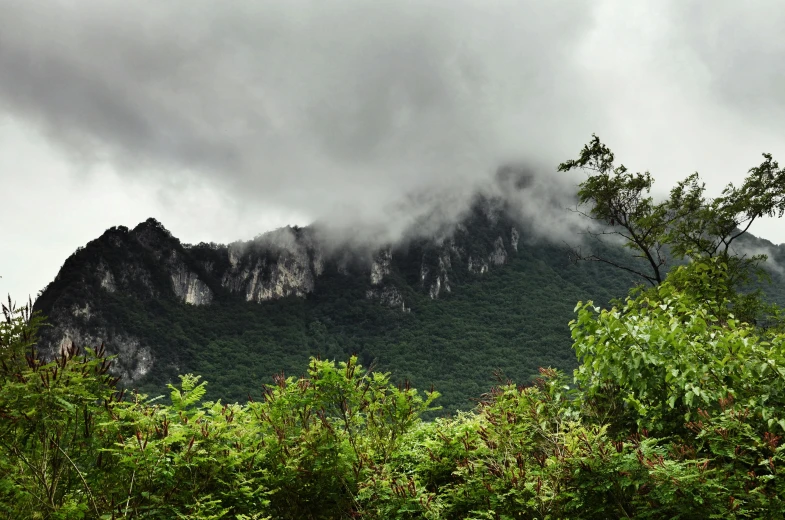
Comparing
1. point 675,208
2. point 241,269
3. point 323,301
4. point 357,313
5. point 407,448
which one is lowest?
point 407,448

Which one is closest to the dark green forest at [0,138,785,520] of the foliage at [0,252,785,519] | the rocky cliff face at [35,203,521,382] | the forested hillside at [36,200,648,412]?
the foliage at [0,252,785,519]

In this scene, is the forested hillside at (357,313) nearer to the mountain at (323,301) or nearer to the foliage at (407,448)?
the mountain at (323,301)

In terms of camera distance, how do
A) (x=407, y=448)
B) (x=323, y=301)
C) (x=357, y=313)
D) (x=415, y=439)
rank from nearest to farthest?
(x=407, y=448) < (x=415, y=439) < (x=357, y=313) < (x=323, y=301)

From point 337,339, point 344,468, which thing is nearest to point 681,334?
point 344,468

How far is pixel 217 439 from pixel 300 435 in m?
0.74

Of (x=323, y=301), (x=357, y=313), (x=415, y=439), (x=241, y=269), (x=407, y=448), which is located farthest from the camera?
(x=241, y=269)

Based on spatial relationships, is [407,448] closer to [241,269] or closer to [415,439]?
[415,439]

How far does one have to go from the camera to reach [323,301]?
490 ft

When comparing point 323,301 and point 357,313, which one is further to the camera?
point 323,301

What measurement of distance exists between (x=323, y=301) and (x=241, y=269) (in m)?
29.6

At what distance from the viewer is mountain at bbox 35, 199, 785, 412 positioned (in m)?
93.5

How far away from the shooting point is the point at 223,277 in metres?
151

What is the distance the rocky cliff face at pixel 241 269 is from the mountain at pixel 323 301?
16.7 inches

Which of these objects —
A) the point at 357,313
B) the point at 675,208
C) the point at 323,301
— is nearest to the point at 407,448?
the point at 675,208
